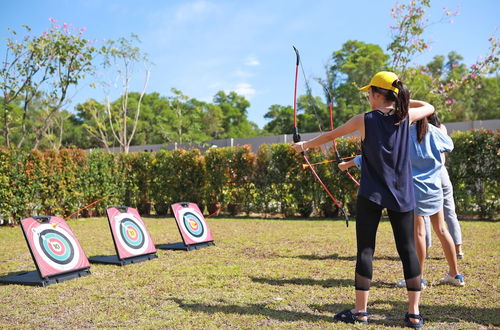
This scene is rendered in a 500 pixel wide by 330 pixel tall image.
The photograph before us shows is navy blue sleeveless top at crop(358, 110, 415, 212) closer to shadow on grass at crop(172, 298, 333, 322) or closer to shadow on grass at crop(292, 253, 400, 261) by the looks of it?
shadow on grass at crop(172, 298, 333, 322)

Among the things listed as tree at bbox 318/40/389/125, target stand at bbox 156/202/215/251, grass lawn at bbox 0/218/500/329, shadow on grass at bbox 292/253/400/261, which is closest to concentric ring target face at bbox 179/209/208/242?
target stand at bbox 156/202/215/251

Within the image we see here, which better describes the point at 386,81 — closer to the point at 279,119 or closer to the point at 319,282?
the point at 319,282

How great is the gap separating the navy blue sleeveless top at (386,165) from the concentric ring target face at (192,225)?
3.98 meters

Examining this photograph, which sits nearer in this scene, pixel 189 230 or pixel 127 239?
pixel 127 239

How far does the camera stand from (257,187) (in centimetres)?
1141

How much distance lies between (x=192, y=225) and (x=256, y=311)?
11.1 feet

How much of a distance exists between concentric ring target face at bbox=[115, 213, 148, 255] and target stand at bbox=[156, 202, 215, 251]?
2.03ft

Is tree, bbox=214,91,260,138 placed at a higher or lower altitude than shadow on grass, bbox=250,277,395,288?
higher

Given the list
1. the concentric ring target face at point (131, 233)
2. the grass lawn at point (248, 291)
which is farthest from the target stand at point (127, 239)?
the grass lawn at point (248, 291)

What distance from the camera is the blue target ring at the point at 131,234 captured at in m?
5.70

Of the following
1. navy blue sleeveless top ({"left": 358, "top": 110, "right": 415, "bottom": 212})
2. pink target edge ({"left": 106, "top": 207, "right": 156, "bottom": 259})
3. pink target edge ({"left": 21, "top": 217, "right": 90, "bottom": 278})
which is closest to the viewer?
navy blue sleeveless top ({"left": 358, "top": 110, "right": 415, "bottom": 212})

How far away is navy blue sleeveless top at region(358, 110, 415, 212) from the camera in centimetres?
296

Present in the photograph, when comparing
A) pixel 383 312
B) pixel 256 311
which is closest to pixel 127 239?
pixel 256 311

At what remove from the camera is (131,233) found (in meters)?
5.88
